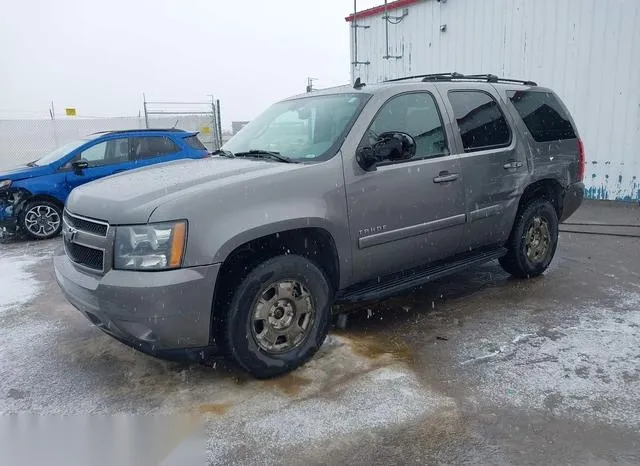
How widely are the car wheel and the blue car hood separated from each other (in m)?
0.42

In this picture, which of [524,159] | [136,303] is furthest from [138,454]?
[524,159]

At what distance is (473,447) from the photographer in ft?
8.74

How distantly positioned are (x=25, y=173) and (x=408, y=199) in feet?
22.3

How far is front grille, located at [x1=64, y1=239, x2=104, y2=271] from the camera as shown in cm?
312

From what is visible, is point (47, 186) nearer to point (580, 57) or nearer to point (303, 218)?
point (303, 218)

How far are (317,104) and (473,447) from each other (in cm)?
276

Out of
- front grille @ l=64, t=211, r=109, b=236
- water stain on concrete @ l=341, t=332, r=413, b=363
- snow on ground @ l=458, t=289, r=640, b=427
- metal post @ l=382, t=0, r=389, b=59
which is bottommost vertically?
snow on ground @ l=458, t=289, r=640, b=427

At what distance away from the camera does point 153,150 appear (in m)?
9.05

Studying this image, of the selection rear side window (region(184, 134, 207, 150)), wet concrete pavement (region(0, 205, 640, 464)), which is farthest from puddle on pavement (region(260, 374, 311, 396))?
rear side window (region(184, 134, 207, 150))

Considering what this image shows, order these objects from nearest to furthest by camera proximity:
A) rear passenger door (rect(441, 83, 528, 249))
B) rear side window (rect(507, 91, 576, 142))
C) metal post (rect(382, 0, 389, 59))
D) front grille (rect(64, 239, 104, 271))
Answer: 1. front grille (rect(64, 239, 104, 271))
2. rear passenger door (rect(441, 83, 528, 249))
3. rear side window (rect(507, 91, 576, 142))
4. metal post (rect(382, 0, 389, 59))

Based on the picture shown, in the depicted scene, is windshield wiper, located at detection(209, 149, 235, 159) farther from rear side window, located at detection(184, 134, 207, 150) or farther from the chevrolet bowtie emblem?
rear side window, located at detection(184, 134, 207, 150)

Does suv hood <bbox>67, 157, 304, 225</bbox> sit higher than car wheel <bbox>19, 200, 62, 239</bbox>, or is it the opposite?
suv hood <bbox>67, 157, 304, 225</bbox>

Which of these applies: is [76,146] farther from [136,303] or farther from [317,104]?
[136,303]

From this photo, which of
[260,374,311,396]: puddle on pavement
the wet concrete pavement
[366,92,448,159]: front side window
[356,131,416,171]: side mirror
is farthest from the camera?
[366,92,448,159]: front side window
